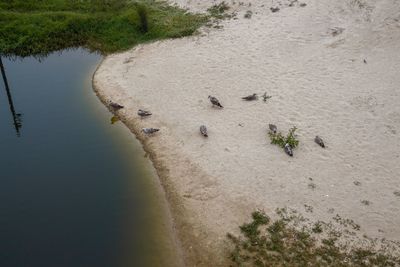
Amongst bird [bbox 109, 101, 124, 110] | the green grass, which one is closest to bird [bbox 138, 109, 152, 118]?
bird [bbox 109, 101, 124, 110]

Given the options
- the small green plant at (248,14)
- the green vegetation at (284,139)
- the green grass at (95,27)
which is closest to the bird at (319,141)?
the green vegetation at (284,139)

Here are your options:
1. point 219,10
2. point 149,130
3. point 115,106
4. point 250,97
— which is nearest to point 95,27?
point 219,10

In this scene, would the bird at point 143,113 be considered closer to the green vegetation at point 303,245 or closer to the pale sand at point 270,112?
the pale sand at point 270,112

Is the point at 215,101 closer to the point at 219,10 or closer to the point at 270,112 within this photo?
the point at 270,112

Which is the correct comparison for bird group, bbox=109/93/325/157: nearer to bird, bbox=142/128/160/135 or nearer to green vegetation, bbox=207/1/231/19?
bird, bbox=142/128/160/135

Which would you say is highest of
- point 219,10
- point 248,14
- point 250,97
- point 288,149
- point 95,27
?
point 219,10
